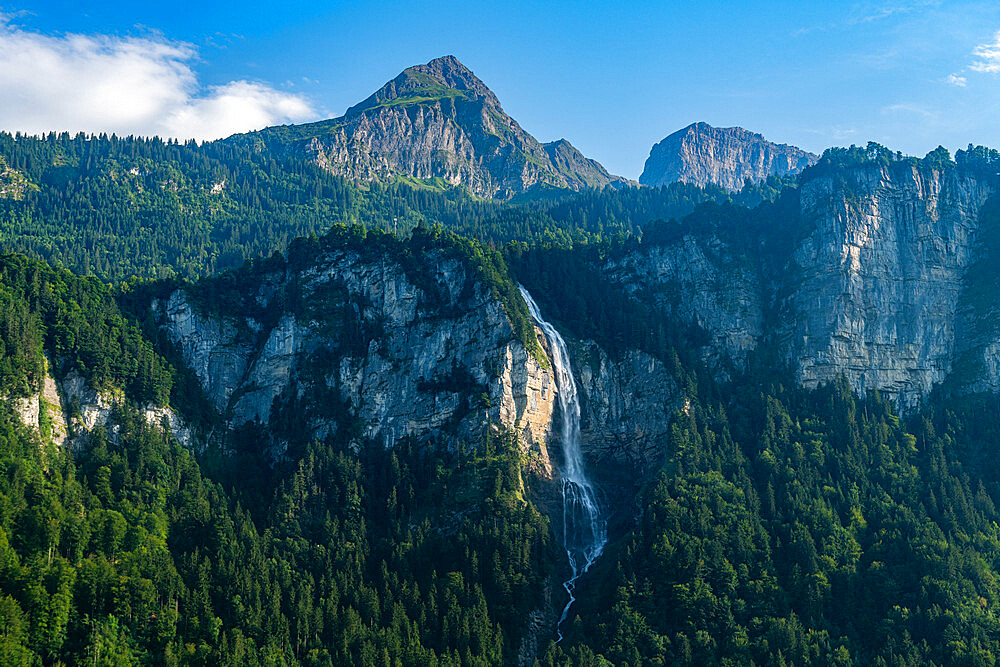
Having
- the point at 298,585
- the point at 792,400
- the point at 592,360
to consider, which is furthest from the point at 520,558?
the point at 792,400

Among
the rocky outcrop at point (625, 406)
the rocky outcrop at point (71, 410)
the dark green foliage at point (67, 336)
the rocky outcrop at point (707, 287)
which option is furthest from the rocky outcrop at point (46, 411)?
the rocky outcrop at point (707, 287)

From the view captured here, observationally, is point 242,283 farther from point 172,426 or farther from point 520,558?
point 520,558

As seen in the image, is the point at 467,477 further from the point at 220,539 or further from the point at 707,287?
the point at 707,287

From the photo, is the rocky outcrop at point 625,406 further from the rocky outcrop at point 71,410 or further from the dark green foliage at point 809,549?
the rocky outcrop at point 71,410

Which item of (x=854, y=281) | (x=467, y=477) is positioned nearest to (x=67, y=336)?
(x=467, y=477)

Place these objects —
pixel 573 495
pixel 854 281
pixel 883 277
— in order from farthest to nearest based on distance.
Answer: pixel 883 277 < pixel 854 281 < pixel 573 495

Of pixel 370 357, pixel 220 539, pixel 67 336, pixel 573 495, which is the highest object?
pixel 67 336
